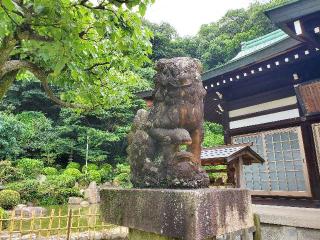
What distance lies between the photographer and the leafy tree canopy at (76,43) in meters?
3.39

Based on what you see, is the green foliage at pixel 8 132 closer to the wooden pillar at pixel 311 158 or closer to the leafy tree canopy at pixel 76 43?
the leafy tree canopy at pixel 76 43

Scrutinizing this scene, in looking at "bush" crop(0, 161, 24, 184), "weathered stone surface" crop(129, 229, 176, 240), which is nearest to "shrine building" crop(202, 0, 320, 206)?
"weathered stone surface" crop(129, 229, 176, 240)

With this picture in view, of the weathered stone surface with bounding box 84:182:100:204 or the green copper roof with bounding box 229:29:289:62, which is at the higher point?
the green copper roof with bounding box 229:29:289:62

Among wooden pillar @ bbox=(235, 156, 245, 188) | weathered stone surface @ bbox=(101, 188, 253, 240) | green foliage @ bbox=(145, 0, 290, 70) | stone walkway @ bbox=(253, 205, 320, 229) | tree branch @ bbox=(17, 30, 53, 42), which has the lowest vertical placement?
stone walkway @ bbox=(253, 205, 320, 229)

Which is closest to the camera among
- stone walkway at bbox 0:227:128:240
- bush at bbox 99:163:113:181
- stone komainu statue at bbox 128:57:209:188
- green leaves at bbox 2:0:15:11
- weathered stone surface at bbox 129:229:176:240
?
weathered stone surface at bbox 129:229:176:240

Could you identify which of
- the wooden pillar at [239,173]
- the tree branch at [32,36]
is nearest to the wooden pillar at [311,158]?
the wooden pillar at [239,173]

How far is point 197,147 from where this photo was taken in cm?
264

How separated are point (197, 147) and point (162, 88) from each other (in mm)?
688

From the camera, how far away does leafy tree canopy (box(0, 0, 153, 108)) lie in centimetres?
339

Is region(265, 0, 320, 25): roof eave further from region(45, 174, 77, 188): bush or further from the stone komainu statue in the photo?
region(45, 174, 77, 188): bush

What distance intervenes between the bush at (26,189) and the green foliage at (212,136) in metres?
13.6

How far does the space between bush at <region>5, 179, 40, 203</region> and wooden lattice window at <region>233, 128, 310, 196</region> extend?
13.9 meters

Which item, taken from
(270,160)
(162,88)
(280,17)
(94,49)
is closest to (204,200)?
(162,88)

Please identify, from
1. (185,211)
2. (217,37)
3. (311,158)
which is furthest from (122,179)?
(217,37)
